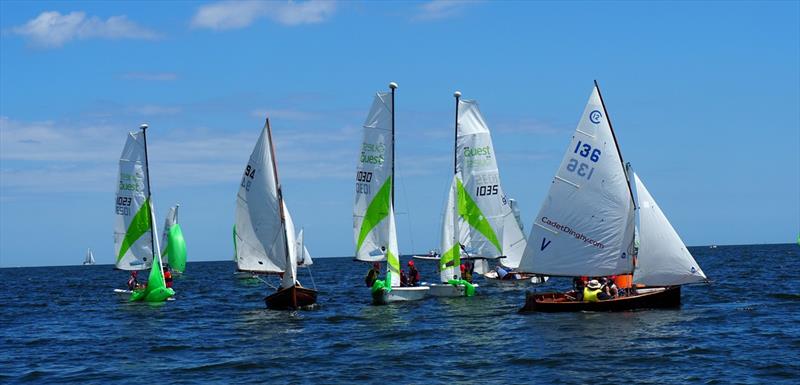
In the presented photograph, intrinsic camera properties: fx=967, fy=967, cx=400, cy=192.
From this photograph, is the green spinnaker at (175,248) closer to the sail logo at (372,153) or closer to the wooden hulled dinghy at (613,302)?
the sail logo at (372,153)

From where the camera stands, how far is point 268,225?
45094mm

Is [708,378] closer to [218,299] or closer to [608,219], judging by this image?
[608,219]

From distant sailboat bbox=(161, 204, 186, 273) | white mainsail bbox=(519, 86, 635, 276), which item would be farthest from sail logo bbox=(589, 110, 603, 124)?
distant sailboat bbox=(161, 204, 186, 273)

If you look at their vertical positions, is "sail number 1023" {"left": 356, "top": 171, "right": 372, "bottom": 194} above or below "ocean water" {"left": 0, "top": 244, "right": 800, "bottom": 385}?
→ above

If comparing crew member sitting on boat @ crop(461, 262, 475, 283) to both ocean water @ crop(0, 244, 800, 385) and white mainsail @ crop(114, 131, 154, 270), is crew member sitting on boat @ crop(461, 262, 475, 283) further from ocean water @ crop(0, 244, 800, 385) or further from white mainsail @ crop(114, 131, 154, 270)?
white mainsail @ crop(114, 131, 154, 270)

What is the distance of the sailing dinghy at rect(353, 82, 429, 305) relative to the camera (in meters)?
46.6

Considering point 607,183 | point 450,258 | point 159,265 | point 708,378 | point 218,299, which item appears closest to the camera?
point 708,378

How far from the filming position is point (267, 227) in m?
45.1

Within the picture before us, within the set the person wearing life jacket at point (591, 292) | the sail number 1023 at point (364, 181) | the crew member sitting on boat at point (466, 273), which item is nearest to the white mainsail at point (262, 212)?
the sail number 1023 at point (364, 181)

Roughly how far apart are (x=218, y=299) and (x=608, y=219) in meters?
→ 28.5

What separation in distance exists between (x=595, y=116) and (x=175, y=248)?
61.1 meters

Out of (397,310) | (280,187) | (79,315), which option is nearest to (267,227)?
(280,187)

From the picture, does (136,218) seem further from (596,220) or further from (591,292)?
(591,292)

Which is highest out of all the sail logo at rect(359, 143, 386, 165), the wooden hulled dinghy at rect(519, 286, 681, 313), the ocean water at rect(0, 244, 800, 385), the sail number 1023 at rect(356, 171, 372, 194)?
the sail logo at rect(359, 143, 386, 165)
